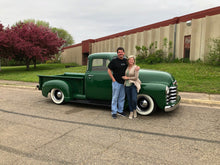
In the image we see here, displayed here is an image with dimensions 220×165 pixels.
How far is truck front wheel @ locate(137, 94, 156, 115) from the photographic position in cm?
504

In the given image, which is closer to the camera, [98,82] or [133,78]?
[133,78]

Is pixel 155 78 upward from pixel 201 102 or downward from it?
upward

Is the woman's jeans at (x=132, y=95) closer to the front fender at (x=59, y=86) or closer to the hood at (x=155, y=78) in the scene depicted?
the hood at (x=155, y=78)

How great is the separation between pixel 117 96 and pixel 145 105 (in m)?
0.84

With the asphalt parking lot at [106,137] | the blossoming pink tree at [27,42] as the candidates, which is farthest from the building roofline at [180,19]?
the asphalt parking lot at [106,137]

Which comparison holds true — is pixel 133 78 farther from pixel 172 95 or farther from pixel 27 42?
pixel 27 42

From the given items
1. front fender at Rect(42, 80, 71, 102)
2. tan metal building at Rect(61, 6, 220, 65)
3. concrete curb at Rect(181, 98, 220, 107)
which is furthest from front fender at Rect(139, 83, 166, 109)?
tan metal building at Rect(61, 6, 220, 65)

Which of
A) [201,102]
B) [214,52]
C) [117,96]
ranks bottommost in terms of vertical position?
[201,102]

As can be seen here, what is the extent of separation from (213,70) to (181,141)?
8.83 m

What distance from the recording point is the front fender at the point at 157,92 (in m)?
4.82

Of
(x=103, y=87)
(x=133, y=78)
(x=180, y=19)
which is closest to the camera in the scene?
(x=133, y=78)

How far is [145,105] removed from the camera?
201 inches

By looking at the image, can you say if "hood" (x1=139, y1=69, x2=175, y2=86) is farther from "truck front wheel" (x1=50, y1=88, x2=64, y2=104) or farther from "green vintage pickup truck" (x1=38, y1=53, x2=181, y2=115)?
"truck front wheel" (x1=50, y1=88, x2=64, y2=104)

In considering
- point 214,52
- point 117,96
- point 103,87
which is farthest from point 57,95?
point 214,52
